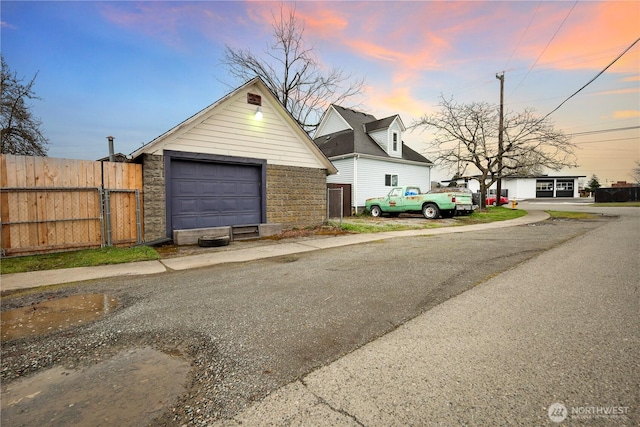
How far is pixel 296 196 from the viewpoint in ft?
39.1

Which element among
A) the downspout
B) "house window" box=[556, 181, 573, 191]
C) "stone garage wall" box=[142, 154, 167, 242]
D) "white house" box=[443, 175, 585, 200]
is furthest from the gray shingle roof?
"house window" box=[556, 181, 573, 191]

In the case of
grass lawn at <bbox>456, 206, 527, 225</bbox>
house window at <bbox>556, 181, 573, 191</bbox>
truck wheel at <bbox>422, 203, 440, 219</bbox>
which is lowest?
grass lawn at <bbox>456, 206, 527, 225</bbox>

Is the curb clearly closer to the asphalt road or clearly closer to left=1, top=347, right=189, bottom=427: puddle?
the asphalt road

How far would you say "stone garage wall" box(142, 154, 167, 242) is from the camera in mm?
8391

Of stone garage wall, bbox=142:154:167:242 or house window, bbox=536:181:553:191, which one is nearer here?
stone garage wall, bbox=142:154:167:242

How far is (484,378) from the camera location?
201cm

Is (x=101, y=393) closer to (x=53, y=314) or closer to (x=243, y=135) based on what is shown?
(x=53, y=314)

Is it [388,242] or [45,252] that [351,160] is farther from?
[45,252]

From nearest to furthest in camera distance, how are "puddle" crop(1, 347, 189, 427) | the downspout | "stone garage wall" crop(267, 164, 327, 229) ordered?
"puddle" crop(1, 347, 189, 427), "stone garage wall" crop(267, 164, 327, 229), the downspout

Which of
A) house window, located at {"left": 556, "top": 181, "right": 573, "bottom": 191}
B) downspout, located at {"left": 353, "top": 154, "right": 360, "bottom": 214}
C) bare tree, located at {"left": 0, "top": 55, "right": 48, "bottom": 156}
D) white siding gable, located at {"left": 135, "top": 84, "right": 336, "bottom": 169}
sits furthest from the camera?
house window, located at {"left": 556, "top": 181, "right": 573, "bottom": 191}

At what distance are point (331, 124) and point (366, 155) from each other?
6961mm

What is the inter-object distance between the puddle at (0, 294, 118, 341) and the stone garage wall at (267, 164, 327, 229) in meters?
7.33

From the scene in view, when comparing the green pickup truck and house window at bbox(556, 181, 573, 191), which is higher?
house window at bbox(556, 181, 573, 191)

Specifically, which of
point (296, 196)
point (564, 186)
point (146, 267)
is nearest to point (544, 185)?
point (564, 186)
